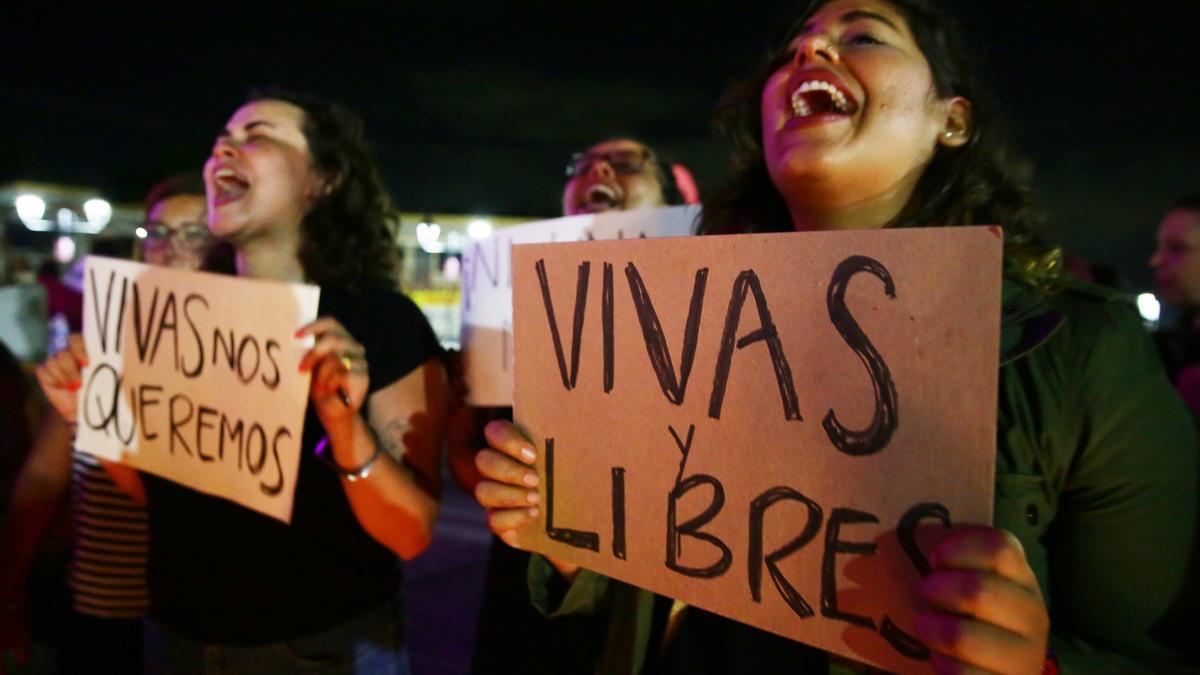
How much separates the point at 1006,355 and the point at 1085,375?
93mm

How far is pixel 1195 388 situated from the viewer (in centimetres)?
225

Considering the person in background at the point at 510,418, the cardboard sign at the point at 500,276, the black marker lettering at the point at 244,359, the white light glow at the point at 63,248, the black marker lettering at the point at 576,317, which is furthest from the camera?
the white light glow at the point at 63,248

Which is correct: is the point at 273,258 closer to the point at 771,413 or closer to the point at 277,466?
the point at 277,466

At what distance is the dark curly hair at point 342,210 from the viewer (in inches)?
82.9

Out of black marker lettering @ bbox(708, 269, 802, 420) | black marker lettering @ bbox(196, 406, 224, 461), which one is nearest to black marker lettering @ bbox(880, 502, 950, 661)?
black marker lettering @ bbox(708, 269, 802, 420)

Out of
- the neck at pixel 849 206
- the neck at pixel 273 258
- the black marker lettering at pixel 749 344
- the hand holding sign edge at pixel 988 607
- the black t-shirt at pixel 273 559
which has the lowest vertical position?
the black t-shirt at pixel 273 559

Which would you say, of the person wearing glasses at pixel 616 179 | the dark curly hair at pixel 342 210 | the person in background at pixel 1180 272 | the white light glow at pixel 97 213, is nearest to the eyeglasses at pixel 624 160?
the person wearing glasses at pixel 616 179

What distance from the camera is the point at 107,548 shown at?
2135 millimetres

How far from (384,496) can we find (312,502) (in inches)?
9.7

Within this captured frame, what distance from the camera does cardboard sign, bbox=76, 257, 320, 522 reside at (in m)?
1.57

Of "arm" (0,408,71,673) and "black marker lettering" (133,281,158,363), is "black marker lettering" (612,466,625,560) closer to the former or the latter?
"black marker lettering" (133,281,158,363)

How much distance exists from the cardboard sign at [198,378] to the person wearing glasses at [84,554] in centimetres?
31

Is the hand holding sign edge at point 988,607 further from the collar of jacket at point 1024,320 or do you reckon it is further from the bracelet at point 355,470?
the bracelet at point 355,470

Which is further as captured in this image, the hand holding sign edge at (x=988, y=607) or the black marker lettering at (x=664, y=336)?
Answer: the black marker lettering at (x=664, y=336)
